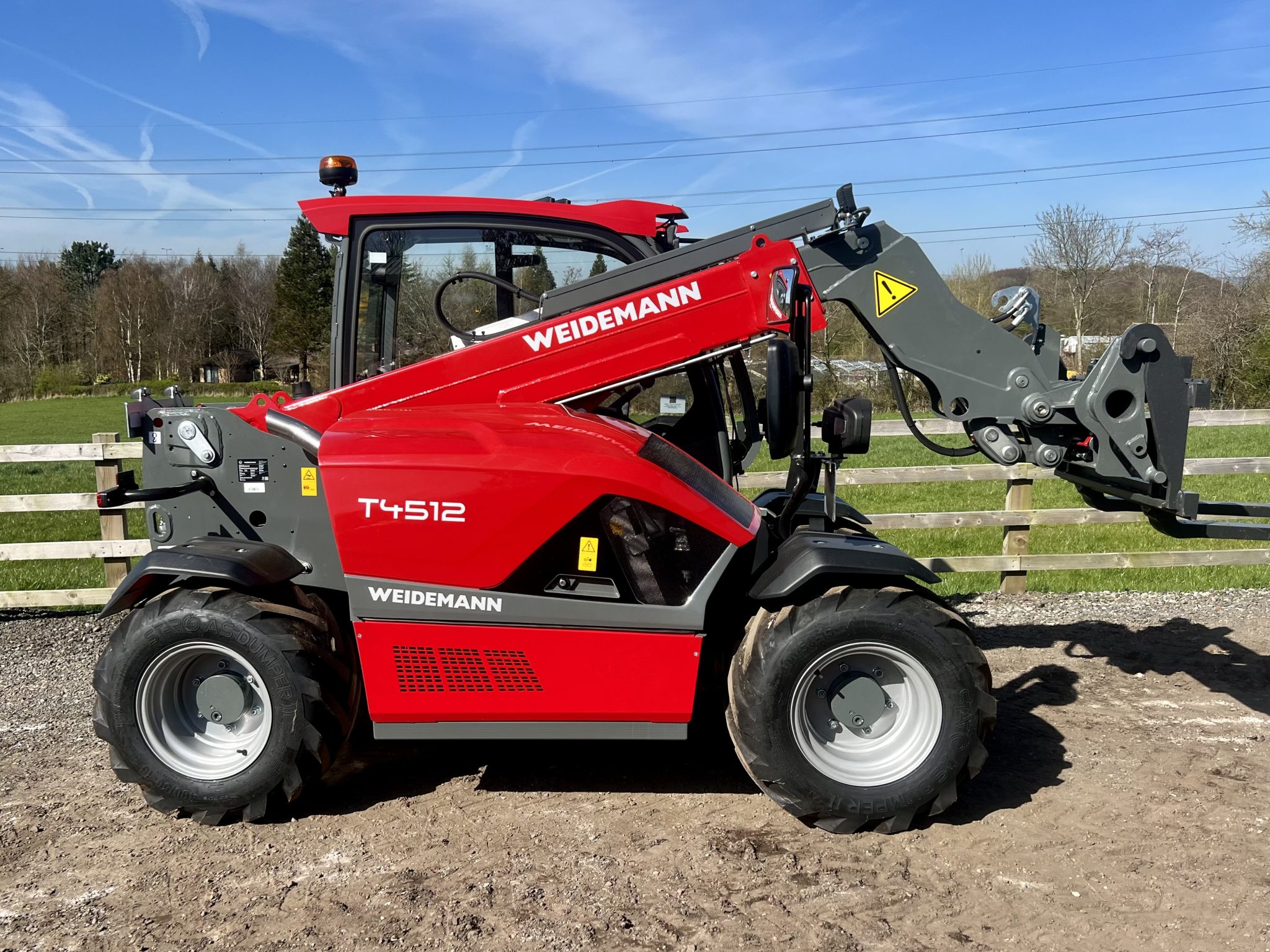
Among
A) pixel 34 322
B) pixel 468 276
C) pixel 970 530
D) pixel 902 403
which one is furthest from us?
pixel 34 322

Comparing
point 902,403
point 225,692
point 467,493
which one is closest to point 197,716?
point 225,692

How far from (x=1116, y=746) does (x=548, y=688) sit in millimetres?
2931

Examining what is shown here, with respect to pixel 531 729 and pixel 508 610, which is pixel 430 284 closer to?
pixel 508 610

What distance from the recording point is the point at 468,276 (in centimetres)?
454

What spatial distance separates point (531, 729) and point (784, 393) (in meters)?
1.73

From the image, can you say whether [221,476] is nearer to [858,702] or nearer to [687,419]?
[687,419]

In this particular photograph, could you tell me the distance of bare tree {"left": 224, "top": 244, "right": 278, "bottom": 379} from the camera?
198ft

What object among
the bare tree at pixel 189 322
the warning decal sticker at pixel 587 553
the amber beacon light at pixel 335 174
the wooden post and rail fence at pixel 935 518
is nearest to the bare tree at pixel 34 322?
the bare tree at pixel 189 322

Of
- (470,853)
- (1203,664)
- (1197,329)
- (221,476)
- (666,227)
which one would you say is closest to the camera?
(470,853)

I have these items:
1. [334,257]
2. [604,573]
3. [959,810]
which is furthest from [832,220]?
[959,810]

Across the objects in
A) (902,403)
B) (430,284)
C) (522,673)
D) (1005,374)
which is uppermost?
(430,284)

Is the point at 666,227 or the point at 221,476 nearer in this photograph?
the point at 221,476

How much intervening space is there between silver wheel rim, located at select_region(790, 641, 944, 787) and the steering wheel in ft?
6.86

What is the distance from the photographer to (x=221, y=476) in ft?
14.6
